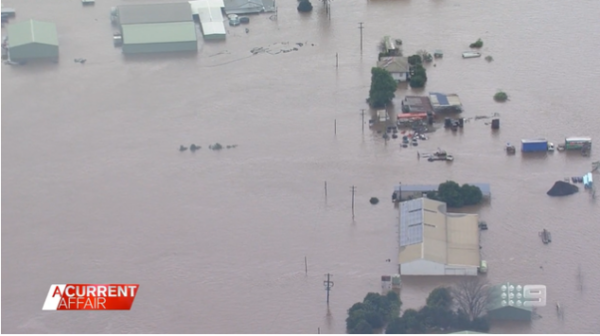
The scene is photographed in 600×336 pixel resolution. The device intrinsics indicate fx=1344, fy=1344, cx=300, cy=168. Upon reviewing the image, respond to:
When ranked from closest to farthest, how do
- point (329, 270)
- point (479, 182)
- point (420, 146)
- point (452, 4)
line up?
point (329, 270)
point (479, 182)
point (420, 146)
point (452, 4)

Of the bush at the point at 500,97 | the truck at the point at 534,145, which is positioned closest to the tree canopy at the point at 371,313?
the truck at the point at 534,145

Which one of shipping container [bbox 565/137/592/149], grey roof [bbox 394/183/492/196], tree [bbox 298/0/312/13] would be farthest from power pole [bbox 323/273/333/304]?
tree [bbox 298/0/312/13]

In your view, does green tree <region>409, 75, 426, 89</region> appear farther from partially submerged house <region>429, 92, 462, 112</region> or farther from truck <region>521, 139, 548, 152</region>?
truck <region>521, 139, 548, 152</region>

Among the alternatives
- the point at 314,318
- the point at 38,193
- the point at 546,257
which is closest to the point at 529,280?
the point at 546,257

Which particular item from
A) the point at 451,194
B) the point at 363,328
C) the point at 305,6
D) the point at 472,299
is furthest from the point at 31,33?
the point at 472,299

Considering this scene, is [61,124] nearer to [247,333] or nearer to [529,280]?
[247,333]

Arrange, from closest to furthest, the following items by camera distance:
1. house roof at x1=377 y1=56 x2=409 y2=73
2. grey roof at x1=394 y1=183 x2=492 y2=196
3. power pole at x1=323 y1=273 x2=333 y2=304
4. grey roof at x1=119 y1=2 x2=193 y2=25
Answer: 1. power pole at x1=323 y1=273 x2=333 y2=304
2. grey roof at x1=394 y1=183 x2=492 y2=196
3. house roof at x1=377 y1=56 x2=409 y2=73
4. grey roof at x1=119 y1=2 x2=193 y2=25
